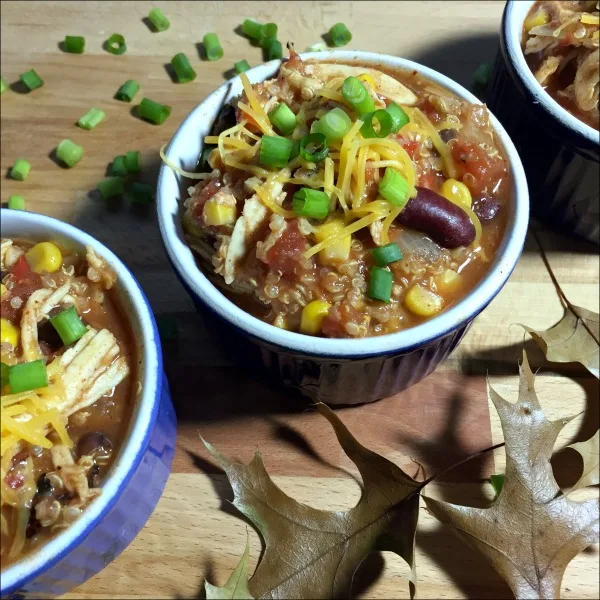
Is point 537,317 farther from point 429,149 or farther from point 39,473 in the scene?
point 39,473

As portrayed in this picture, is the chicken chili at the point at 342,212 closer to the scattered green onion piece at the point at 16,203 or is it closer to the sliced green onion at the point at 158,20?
the scattered green onion piece at the point at 16,203

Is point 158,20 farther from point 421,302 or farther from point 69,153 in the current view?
point 421,302

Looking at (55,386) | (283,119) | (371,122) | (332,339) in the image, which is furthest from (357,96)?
(55,386)

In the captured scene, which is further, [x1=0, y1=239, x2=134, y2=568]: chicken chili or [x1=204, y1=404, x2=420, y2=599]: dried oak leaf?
[x1=204, y1=404, x2=420, y2=599]: dried oak leaf

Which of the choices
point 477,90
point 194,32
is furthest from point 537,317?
point 194,32

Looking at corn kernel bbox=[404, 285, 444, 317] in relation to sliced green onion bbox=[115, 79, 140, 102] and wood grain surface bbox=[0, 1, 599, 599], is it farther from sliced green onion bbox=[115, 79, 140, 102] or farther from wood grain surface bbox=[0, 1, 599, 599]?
sliced green onion bbox=[115, 79, 140, 102]

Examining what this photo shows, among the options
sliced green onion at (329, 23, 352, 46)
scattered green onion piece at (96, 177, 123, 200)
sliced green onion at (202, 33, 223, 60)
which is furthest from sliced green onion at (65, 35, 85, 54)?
sliced green onion at (329, 23, 352, 46)
